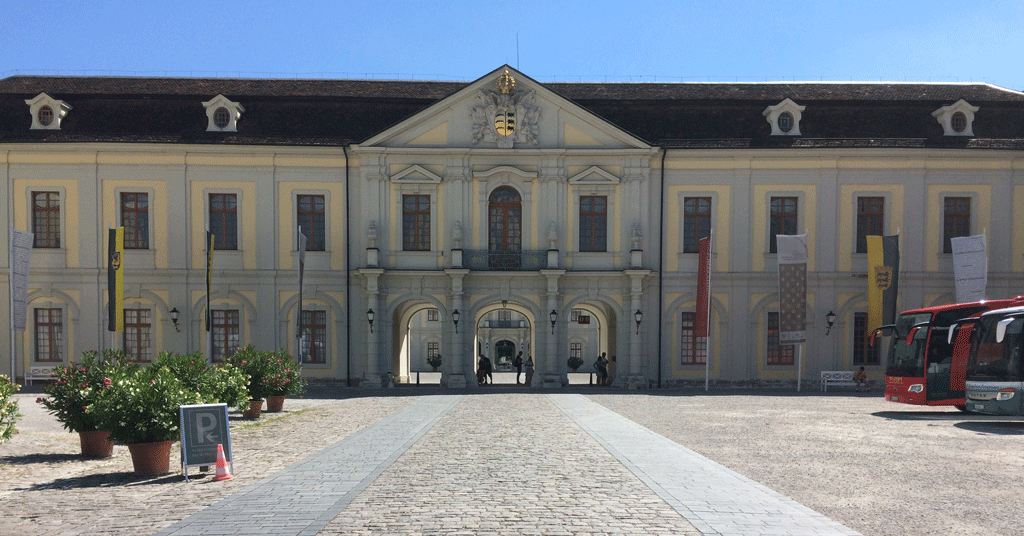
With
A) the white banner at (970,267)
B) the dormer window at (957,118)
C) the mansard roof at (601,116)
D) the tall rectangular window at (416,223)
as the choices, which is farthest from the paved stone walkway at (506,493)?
the dormer window at (957,118)

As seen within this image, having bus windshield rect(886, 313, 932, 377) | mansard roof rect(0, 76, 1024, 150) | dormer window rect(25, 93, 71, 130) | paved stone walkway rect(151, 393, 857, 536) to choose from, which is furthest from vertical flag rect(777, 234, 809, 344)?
dormer window rect(25, 93, 71, 130)

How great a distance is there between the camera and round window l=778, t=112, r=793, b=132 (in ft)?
115

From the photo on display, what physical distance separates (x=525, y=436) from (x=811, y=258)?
72.5 feet

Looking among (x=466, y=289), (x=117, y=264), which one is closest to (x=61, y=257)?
(x=117, y=264)

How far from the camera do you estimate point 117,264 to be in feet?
102

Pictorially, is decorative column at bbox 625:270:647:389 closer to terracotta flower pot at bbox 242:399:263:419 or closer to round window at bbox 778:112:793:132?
round window at bbox 778:112:793:132

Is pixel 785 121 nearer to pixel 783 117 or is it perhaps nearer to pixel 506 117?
pixel 783 117

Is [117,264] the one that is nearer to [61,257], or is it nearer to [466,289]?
[61,257]

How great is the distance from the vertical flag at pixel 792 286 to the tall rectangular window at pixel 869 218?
384 cm

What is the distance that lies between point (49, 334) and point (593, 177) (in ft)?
72.8

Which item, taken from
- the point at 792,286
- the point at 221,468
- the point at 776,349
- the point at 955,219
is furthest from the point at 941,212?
the point at 221,468

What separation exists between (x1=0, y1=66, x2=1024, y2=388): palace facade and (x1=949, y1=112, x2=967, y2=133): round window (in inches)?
4.3

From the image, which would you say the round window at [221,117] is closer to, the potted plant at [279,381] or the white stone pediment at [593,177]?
the white stone pediment at [593,177]

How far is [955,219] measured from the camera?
3453cm
